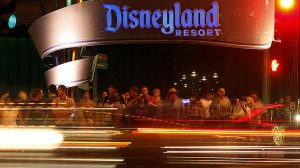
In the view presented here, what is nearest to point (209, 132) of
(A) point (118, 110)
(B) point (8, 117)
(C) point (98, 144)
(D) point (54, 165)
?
(C) point (98, 144)

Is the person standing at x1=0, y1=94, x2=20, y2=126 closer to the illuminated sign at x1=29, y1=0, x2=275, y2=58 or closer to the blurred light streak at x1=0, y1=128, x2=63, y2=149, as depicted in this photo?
the blurred light streak at x1=0, y1=128, x2=63, y2=149

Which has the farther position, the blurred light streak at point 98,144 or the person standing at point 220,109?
the person standing at point 220,109

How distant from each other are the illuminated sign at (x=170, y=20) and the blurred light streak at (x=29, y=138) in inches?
249

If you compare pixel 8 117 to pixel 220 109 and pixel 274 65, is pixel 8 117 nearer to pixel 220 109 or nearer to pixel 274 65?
pixel 220 109

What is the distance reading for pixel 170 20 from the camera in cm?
1401

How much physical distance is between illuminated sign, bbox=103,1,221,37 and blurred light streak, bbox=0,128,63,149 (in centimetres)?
632

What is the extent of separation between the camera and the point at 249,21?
13.8m

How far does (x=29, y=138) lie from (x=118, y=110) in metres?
1.98

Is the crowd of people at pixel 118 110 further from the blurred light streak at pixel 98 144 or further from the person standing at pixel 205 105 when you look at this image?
the blurred light streak at pixel 98 144

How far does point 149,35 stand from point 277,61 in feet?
11.0

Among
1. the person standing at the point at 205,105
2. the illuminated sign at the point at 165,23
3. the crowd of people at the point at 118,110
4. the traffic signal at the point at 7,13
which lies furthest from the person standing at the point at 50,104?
the person standing at the point at 205,105

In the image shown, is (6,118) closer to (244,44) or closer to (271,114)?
(271,114)

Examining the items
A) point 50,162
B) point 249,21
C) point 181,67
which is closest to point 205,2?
point 249,21

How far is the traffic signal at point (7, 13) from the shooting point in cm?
725
